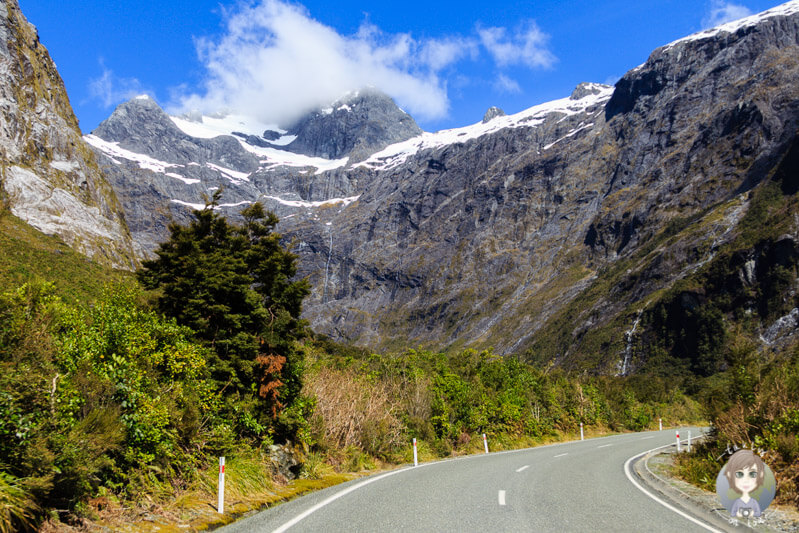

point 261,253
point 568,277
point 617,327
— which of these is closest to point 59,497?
point 261,253

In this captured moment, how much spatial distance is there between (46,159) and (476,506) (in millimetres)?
100353

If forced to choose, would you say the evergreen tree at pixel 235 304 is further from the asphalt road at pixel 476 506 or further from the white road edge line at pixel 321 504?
the asphalt road at pixel 476 506

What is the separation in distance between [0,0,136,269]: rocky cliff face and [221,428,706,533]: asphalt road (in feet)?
240

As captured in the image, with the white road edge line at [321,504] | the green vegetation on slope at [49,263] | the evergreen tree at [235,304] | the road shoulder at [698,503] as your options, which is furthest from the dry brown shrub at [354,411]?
the green vegetation on slope at [49,263]

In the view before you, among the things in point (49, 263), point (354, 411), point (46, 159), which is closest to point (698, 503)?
point (354, 411)

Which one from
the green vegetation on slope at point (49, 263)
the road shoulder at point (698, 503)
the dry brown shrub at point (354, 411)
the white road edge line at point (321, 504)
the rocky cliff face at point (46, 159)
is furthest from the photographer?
the rocky cliff face at point (46, 159)

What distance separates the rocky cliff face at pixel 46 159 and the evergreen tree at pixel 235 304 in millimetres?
67879

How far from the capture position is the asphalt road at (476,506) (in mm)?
7301

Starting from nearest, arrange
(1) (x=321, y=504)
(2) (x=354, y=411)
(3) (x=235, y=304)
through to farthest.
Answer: (1) (x=321, y=504) < (3) (x=235, y=304) < (2) (x=354, y=411)

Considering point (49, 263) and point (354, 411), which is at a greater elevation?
point (49, 263)

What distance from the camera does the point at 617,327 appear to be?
138 metres

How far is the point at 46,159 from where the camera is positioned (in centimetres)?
8700

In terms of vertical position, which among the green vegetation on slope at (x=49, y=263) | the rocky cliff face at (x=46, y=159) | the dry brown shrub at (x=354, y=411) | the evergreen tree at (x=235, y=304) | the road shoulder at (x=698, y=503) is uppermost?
the rocky cliff face at (x=46, y=159)

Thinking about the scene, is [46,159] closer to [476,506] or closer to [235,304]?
[235,304]
